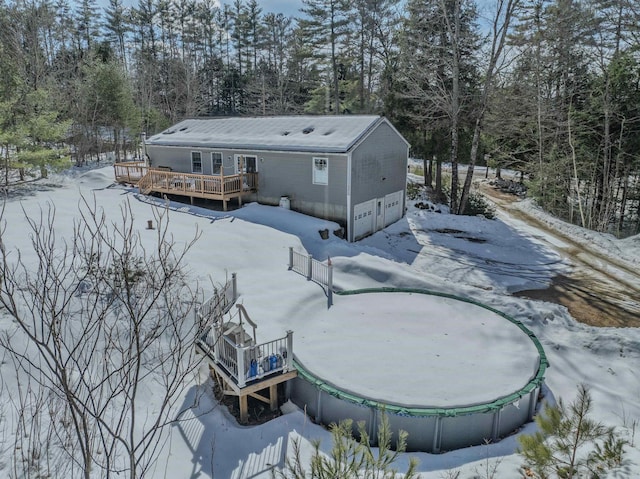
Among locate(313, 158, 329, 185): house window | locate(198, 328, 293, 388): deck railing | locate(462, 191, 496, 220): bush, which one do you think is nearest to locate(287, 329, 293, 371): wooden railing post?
locate(198, 328, 293, 388): deck railing

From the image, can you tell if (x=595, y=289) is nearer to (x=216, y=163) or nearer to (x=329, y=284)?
(x=329, y=284)

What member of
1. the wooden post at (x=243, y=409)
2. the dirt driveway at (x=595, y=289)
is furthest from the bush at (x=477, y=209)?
the wooden post at (x=243, y=409)

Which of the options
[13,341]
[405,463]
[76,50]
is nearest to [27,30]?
[76,50]

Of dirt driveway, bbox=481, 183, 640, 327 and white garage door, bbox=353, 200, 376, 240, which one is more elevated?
white garage door, bbox=353, 200, 376, 240

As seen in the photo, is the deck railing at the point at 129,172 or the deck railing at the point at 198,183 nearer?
the deck railing at the point at 198,183

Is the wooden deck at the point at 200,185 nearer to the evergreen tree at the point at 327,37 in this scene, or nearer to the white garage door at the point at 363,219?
the white garage door at the point at 363,219

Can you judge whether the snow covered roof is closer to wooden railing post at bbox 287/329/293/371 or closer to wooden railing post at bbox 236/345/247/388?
wooden railing post at bbox 287/329/293/371
